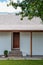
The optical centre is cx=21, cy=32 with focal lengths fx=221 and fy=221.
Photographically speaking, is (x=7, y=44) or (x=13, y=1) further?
(x=7, y=44)

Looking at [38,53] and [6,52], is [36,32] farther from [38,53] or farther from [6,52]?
[6,52]

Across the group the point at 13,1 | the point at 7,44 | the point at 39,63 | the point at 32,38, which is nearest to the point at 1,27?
the point at 7,44

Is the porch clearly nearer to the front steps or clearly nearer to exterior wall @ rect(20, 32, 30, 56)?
exterior wall @ rect(20, 32, 30, 56)

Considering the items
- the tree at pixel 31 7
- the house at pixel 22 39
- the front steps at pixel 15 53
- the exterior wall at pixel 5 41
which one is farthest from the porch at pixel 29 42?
the tree at pixel 31 7

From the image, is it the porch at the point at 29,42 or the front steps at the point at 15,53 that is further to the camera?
the porch at the point at 29,42

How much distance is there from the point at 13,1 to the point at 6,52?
8946 millimetres

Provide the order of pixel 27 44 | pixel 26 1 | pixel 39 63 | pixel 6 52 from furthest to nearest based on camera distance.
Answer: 1. pixel 27 44
2. pixel 6 52
3. pixel 39 63
4. pixel 26 1

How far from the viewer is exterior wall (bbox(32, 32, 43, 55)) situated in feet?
77.3

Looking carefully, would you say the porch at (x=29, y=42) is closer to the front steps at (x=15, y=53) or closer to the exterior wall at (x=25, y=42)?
the exterior wall at (x=25, y=42)

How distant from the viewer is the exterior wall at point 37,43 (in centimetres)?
2356

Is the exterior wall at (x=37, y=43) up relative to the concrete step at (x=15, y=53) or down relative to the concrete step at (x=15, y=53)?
up

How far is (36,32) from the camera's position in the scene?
23609 mm

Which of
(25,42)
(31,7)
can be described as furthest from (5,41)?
(31,7)

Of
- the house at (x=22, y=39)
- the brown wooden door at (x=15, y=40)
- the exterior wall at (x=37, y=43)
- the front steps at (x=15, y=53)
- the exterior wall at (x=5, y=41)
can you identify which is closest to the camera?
the front steps at (x=15, y=53)
